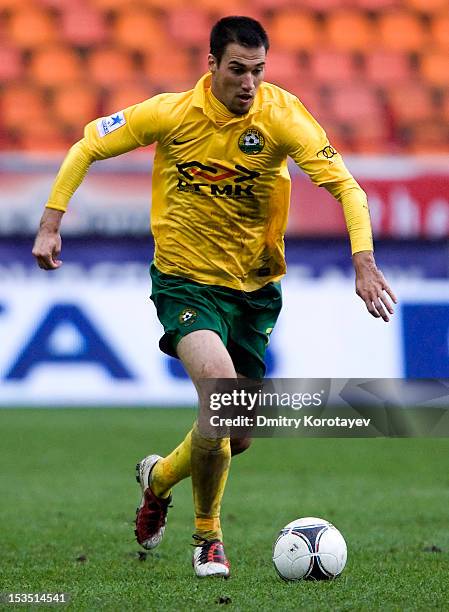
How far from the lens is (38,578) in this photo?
461cm

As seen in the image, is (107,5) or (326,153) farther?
(107,5)

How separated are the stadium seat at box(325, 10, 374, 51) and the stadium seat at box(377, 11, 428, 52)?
143 mm

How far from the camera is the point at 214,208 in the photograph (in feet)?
16.4

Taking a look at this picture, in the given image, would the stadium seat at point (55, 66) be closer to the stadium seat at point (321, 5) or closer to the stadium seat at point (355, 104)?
the stadium seat at point (321, 5)

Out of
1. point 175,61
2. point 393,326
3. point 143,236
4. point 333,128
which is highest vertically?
point 175,61

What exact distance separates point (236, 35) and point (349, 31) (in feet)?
29.5

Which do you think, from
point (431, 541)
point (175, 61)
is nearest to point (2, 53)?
point (175, 61)

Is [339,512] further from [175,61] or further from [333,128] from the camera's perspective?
[175,61]

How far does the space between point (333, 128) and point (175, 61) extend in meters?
1.92

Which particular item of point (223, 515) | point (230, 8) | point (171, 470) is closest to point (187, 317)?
point (171, 470)

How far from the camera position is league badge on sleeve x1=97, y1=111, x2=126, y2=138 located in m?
4.89

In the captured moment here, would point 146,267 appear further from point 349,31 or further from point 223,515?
point 349,31

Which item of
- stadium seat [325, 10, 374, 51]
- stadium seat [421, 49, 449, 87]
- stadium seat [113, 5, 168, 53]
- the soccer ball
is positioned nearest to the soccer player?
the soccer ball

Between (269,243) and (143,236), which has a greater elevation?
(143,236)
